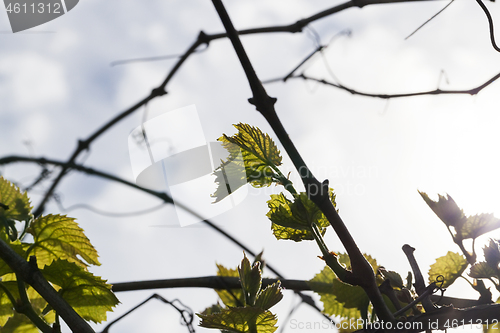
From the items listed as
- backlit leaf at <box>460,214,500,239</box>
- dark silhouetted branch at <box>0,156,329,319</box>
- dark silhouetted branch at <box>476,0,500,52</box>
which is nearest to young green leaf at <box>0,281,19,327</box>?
dark silhouetted branch at <box>0,156,329,319</box>

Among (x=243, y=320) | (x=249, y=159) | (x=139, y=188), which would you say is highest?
(x=139, y=188)

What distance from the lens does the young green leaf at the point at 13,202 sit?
0.37 m

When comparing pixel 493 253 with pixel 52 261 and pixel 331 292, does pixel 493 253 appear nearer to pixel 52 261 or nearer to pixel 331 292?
pixel 331 292

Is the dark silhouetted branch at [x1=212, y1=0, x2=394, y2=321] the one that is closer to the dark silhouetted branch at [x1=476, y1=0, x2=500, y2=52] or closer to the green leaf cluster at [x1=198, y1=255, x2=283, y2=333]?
the green leaf cluster at [x1=198, y1=255, x2=283, y2=333]

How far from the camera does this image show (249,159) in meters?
0.32

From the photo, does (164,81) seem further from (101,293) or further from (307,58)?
(101,293)

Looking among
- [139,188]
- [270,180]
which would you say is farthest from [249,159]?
[139,188]

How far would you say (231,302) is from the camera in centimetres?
48

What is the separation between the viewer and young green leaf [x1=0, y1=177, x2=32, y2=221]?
375 mm

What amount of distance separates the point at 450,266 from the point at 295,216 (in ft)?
0.64

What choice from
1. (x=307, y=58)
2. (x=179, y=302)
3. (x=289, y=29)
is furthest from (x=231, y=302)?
(x=307, y=58)

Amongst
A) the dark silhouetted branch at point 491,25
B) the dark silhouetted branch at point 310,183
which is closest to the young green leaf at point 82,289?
the dark silhouetted branch at point 310,183

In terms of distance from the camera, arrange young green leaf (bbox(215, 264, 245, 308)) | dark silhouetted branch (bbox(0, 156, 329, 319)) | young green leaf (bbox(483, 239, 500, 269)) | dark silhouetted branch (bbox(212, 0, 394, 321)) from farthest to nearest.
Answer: dark silhouetted branch (bbox(0, 156, 329, 319)) < young green leaf (bbox(215, 264, 245, 308)) < young green leaf (bbox(483, 239, 500, 269)) < dark silhouetted branch (bbox(212, 0, 394, 321))

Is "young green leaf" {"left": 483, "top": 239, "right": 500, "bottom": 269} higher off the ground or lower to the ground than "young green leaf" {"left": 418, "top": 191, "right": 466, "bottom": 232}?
lower
